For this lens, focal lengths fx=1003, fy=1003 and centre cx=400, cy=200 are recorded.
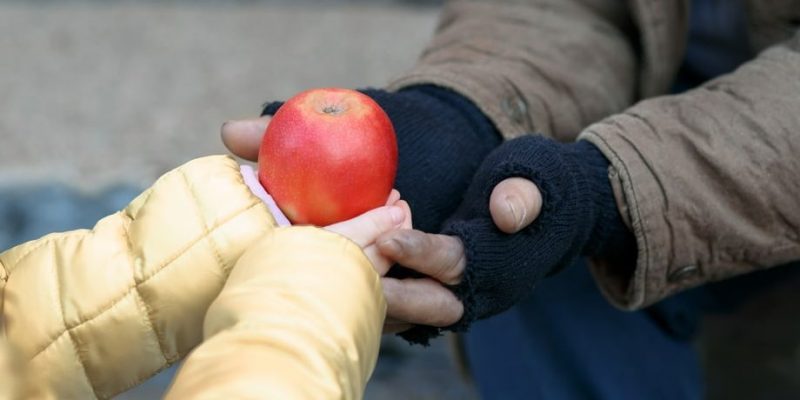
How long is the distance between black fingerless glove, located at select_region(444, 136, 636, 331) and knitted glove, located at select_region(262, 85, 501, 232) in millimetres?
62

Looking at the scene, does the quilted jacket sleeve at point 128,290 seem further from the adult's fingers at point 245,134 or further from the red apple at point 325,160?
the adult's fingers at point 245,134

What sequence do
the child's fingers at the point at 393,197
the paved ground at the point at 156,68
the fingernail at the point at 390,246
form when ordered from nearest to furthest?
the fingernail at the point at 390,246
the child's fingers at the point at 393,197
the paved ground at the point at 156,68

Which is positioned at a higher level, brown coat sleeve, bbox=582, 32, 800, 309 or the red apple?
the red apple

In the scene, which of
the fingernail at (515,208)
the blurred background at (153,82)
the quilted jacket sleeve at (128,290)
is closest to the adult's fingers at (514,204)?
the fingernail at (515,208)

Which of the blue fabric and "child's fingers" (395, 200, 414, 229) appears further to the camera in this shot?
the blue fabric

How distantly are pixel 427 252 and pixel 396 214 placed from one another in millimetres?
62

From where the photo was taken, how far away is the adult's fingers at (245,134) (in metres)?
1.14

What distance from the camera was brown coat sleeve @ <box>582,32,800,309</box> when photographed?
1083 millimetres

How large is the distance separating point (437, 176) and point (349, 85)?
114 cm

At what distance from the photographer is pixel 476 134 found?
4.04 ft

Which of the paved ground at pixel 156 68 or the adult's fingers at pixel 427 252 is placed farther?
the paved ground at pixel 156 68

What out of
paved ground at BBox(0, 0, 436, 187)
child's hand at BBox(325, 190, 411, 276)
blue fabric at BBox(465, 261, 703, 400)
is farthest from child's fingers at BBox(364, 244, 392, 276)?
paved ground at BBox(0, 0, 436, 187)

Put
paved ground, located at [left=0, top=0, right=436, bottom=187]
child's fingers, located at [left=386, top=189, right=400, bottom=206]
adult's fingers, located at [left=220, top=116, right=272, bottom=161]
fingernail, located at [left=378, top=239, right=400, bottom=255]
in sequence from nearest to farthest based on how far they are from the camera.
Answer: fingernail, located at [left=378, top=239, right=400, bottom=255], child's fingers, located at [left=386, top=189, right=400, bottom=206], adult's fingers, located at [left=220, top=116, right=272, bottom=161], paved ground, located at [left=0, top=0, right=436, bottom=187]

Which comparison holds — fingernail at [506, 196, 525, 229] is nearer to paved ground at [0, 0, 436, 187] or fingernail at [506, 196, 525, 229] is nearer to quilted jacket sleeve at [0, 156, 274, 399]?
quilted jacket sleeve at [0, 156, 274, 399]
